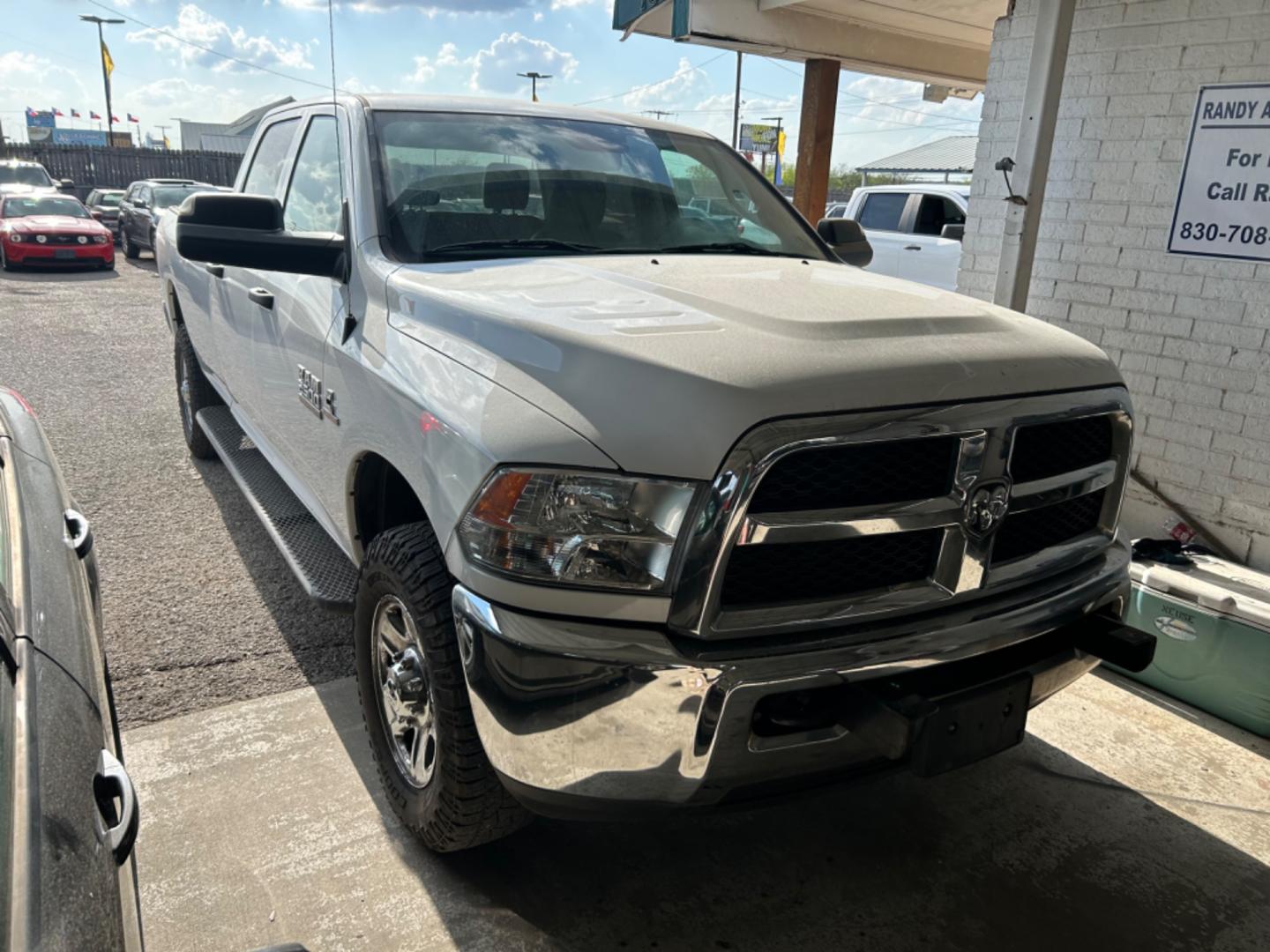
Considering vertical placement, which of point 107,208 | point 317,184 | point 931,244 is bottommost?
point 107,208

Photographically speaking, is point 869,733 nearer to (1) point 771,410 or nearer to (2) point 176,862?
(1) point 771,410

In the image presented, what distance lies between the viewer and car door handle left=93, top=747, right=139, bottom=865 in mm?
1469

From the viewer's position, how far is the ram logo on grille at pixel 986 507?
206cm

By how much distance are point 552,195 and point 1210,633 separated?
286cm

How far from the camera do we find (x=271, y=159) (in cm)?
437

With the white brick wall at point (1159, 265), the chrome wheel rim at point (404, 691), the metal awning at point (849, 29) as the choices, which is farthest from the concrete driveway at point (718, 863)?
the metal awning at point (849, 29)

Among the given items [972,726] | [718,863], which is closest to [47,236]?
[718,863]

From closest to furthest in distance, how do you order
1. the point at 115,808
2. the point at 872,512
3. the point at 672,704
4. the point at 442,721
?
the point at 115,808
the point at 672,704
the point at 872,512
the point at 442,721

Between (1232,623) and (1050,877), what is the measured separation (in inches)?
56.7

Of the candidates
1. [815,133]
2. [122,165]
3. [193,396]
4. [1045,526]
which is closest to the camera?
[1045,526]

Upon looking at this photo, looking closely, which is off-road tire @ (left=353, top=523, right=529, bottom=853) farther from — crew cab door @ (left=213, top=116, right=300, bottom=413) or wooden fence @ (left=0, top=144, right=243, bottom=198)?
wooden fence @ (left=0, top=144, right=243, bottom=198)

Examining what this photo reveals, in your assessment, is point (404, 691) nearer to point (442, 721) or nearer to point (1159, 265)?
point (442, 721)

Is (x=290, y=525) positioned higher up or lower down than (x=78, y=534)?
lower down

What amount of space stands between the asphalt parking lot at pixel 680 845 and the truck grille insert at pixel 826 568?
0.45 m
